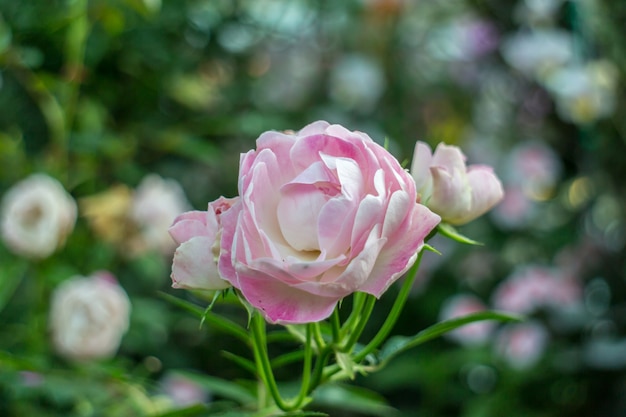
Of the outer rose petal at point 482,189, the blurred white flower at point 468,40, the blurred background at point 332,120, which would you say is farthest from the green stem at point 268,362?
the blurred white flower at point 468,40

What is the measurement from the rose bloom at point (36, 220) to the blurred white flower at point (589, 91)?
928 millimetres

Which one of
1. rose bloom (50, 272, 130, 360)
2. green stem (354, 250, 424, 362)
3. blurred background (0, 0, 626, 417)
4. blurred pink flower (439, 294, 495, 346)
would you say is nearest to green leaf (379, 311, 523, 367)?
green stem (354, 250, 424, 362)

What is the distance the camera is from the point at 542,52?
1441 millimetres

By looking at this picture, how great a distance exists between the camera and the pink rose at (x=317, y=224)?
29cm

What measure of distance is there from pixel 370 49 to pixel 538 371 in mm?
833

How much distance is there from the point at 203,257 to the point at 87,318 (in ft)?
1.54

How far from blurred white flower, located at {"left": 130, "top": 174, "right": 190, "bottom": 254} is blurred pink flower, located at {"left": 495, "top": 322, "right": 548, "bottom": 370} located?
0.58 metres

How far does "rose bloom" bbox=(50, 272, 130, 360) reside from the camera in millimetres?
741

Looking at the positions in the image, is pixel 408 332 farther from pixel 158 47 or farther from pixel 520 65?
A: pixel 158 47

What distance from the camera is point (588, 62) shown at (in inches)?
56.9

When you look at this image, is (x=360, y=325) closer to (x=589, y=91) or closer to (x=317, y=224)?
(x=317, y=224)

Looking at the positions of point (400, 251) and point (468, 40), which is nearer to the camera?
point (400, 251)

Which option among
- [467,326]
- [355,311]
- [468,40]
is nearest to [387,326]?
[355,311]

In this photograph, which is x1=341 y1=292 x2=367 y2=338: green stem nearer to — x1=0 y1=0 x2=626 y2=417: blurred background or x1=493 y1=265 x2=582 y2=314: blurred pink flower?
x1=0 y1=0 x2=626 y2=417: blurred background
